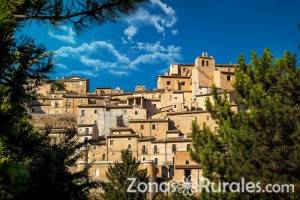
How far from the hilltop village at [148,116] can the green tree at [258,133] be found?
35.1 m

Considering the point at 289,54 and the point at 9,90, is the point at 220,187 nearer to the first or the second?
the point at 289,54

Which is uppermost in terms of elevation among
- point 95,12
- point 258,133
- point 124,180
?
point 95,12

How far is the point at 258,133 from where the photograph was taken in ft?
57.1

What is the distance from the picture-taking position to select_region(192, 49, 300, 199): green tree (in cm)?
1670

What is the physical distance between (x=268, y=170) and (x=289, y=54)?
16.2ft

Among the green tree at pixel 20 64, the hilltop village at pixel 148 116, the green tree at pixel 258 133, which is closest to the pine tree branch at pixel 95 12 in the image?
the green tree at pixel 20 64

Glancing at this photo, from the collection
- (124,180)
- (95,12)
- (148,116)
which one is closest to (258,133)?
(124,180)

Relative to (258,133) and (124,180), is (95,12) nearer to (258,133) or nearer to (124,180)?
(258,133)

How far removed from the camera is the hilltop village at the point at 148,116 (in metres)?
61.4

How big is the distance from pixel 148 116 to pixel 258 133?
195 feet

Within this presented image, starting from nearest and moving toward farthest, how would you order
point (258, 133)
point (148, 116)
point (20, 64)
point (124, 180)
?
point (20, 64)
point (258, 133)
point (124, 180)
point (148, 116)

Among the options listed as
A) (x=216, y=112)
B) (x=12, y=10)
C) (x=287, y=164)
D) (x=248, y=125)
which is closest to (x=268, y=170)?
(x=287, y=164)

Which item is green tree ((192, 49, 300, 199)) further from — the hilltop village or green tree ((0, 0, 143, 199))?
the hilltop village

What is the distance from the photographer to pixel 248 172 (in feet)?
56.3
